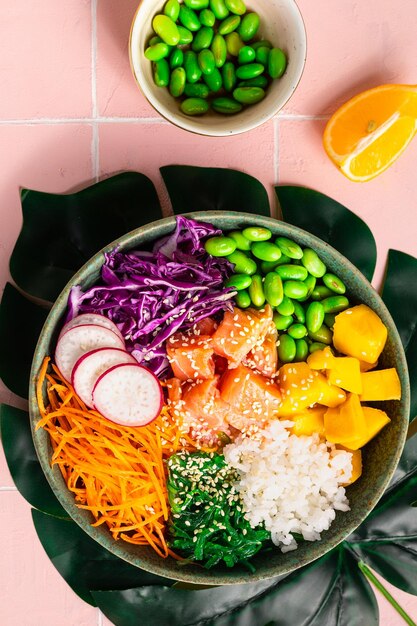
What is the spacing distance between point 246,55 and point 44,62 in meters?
0.69

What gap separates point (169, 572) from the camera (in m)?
1.97

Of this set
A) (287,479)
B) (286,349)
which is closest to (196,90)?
(286,349)

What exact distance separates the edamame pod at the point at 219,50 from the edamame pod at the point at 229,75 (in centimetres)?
2

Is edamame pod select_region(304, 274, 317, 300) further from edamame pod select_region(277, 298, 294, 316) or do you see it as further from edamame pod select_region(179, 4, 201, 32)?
edamame pod select_region(179, 4, 201, 32)

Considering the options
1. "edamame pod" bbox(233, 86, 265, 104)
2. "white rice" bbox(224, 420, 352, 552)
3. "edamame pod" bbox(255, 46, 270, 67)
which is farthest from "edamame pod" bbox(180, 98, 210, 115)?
"white rice" bbox(224, 420, 352, 552)

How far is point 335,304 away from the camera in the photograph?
6.77ft

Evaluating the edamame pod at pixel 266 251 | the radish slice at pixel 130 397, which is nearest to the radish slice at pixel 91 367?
the radish slice at pixel 130 397

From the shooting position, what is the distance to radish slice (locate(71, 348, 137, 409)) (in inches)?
73.9

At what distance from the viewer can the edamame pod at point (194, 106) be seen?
6.75 ft

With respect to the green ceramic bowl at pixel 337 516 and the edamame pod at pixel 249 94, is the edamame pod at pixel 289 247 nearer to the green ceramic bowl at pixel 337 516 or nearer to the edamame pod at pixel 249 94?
the green ceramic bowl at pixel 337 516

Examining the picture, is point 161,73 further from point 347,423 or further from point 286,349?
point 347,423

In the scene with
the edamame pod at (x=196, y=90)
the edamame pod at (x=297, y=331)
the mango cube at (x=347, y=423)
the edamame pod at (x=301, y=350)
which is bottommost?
the mango cube at (x=347, y=423)

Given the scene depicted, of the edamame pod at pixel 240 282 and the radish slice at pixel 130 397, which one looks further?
the edamame pod at pixel 240 282

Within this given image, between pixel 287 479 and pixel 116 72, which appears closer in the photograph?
pixel 287 479
